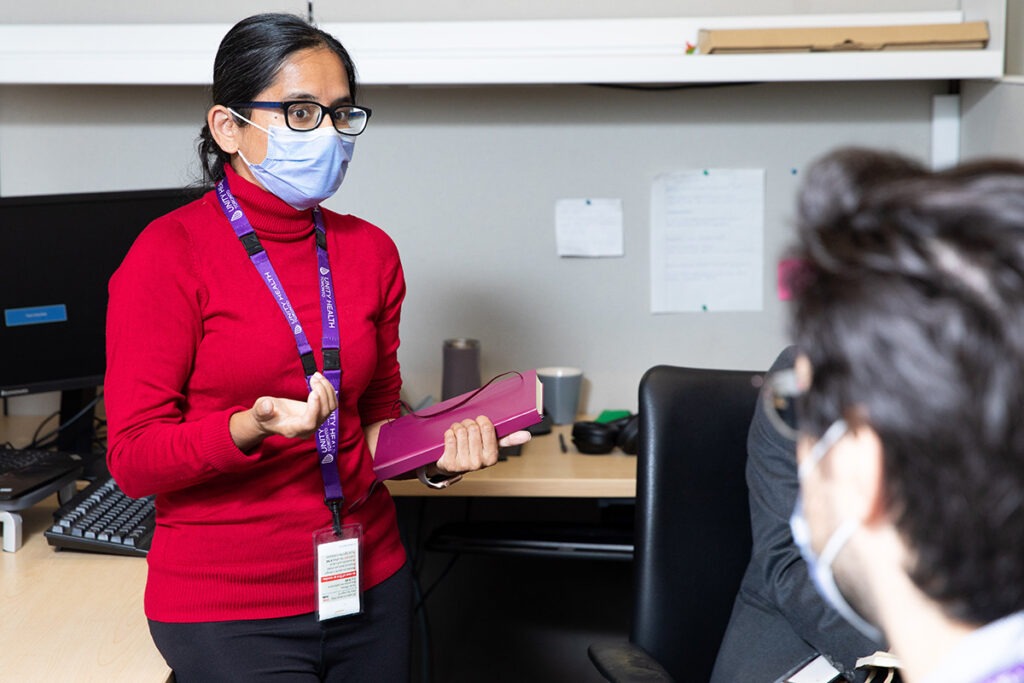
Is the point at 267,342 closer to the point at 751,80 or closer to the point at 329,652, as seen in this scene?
the point at 329,652

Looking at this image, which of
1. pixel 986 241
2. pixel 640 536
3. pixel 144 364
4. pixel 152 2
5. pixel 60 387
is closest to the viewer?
pixel 986 241

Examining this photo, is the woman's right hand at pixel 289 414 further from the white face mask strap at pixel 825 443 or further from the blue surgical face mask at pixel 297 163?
the white face mask strap at pixel 825 443

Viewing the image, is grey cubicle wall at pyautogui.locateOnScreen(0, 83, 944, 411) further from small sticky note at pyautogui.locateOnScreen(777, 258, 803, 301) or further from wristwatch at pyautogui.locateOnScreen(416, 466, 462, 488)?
small sticky note at pyautogui.locateOnScreen(777, 258, 803, 301)

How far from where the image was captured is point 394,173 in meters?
2.29

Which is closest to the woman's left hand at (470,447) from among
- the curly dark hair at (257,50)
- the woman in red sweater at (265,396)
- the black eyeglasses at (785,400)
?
the woman in red sweater at (265,396)

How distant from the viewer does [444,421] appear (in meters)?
1.43

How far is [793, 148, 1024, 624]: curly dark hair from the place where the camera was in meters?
0.57

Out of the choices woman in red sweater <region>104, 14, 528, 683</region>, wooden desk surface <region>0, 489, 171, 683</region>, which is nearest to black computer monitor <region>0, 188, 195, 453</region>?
wooden desk surface <region>0, 489, 171, 683</region>

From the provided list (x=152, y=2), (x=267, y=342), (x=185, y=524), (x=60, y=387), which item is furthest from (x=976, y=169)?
(x=152, y=2)

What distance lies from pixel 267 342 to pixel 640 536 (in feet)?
1.89

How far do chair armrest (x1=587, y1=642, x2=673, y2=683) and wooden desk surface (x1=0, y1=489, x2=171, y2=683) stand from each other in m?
0.53

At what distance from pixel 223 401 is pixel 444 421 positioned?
30 centimetres

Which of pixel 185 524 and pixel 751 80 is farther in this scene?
pixel 751 80

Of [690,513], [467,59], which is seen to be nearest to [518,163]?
[467,59]
